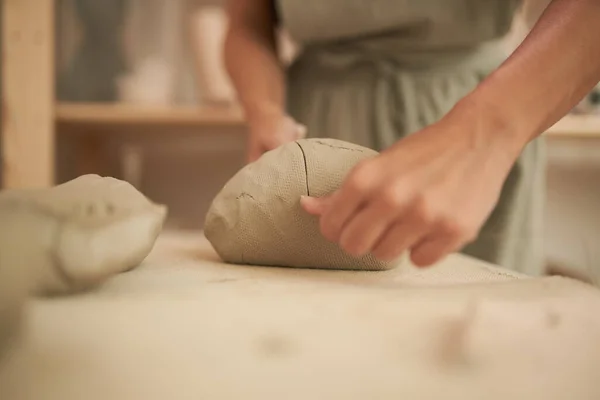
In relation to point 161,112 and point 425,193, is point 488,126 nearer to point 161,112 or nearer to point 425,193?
point 425,193

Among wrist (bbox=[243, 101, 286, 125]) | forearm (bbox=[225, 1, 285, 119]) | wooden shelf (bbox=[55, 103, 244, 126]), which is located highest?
forearm (bbox=[225, 1, 285, 119])

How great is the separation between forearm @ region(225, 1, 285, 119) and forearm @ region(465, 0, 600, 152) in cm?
36

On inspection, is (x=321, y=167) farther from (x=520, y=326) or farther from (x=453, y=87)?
(x=453, y=87)

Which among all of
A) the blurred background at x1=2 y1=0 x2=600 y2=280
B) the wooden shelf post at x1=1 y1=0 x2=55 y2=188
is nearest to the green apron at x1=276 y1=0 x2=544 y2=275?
the blurred background at x1=2 y1=0 x2=600 y2=280

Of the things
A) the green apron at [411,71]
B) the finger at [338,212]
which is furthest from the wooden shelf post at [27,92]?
the finger at [338,212]

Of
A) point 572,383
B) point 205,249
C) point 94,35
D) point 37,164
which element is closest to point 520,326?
point 572,383

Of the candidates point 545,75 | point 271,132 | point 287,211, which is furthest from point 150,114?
point 545,75

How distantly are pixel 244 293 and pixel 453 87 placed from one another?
0.48 metres

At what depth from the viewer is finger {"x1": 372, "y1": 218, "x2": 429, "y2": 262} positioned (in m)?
0.28

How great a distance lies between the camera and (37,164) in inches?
37.0

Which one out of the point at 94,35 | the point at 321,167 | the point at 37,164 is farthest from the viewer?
the point at 94,35

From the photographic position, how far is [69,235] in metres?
0.26

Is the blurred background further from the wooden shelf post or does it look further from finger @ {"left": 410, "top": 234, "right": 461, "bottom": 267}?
finger @ {"left": 410, "top": 234, "right": 461, "bottom": 267}

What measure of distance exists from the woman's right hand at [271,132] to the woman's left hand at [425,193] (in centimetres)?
28
